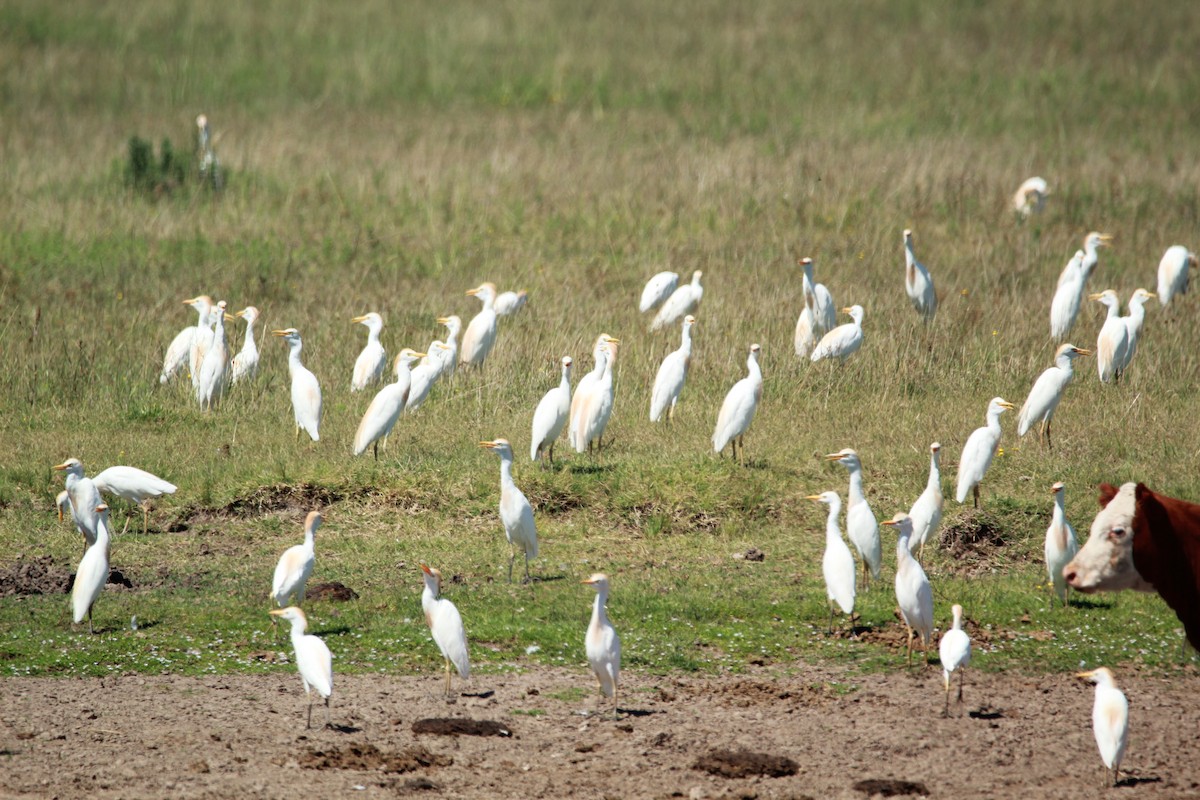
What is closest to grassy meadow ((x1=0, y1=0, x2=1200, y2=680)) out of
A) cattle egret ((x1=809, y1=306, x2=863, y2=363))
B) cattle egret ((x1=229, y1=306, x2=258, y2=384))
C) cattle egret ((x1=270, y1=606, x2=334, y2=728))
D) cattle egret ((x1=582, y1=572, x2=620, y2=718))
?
cattle egret ((x1=229, y1=306, x2=258, y2=384))

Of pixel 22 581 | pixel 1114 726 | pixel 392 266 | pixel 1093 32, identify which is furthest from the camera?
pixel 1093 32

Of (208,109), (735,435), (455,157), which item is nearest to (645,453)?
(735,435)

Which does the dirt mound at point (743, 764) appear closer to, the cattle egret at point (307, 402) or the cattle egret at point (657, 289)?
the cattle egret at point (307, 402)

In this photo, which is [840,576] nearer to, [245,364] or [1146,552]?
[1146,552]

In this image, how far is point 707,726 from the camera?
6797mm

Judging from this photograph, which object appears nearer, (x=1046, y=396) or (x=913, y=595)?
(x=913, y=595)

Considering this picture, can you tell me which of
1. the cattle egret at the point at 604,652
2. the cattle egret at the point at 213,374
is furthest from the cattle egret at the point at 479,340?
the cattle egret at the point at 604,652

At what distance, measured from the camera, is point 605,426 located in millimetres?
11266

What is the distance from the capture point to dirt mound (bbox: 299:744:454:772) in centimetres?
621

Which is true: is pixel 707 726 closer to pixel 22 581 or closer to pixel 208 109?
pixel 22 581

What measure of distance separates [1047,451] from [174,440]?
7455mm

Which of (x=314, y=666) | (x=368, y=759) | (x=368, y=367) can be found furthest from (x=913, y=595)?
(x=368, y=367)

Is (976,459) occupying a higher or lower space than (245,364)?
higher

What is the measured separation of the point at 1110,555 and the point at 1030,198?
1434 cm
